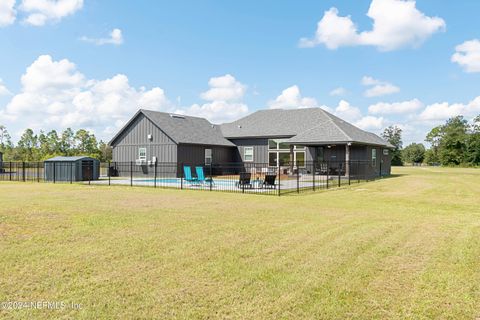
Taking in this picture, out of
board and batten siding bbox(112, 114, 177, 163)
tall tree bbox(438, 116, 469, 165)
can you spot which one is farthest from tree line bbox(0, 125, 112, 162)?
tall tree bbox(438, 116, 469, 165)

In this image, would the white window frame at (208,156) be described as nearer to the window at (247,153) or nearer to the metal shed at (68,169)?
the window at (247,153)

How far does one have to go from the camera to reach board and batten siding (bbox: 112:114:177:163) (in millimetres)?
29228

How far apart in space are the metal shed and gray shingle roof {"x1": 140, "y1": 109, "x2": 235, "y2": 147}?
6705 mm

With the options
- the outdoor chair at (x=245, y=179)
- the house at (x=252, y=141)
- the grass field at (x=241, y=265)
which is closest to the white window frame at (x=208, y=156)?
the house at (x=252, y=141)

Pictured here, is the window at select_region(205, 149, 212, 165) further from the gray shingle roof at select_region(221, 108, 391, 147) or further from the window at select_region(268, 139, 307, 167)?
the window at select_region(268, 139, 307, 167)

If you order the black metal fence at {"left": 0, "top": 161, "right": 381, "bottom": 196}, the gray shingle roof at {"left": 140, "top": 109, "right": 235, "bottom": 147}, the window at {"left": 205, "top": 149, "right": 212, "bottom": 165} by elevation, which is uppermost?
the gray shingle roof at {"left": 140, "top": 109, "right": 235, "bottom": 147}

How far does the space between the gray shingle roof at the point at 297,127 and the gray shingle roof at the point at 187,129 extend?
54.0 inches

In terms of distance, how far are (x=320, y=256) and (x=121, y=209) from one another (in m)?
6.63

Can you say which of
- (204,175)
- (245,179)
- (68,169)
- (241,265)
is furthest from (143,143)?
(241,265)

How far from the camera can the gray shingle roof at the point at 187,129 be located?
29.7m

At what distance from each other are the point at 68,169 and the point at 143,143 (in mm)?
7479

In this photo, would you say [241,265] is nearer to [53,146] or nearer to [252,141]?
[252,141]

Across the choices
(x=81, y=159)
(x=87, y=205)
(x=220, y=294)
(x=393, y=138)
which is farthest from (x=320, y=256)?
(x=393, y=138)

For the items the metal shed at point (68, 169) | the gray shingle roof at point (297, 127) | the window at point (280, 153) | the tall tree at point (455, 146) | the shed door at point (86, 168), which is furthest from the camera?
the tall tree at point (455, 146)
